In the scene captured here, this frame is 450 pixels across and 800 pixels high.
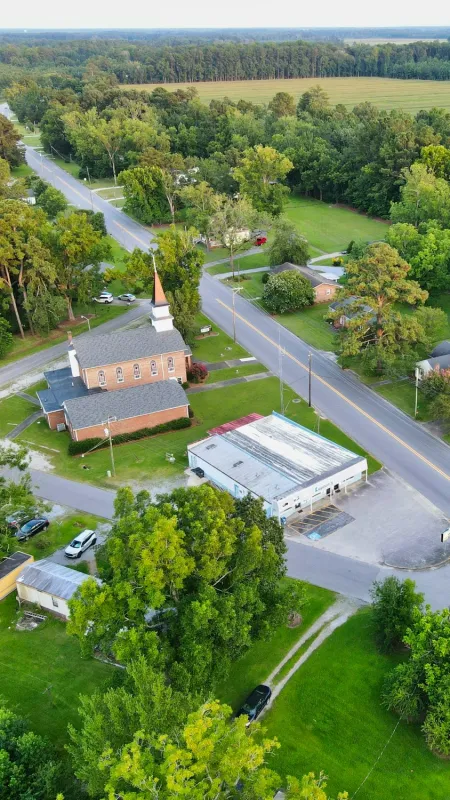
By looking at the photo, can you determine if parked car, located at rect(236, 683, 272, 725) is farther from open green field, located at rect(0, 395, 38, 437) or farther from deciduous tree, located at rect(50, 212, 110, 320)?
deciduous tree, located at rect(50, 212, 110, 320)

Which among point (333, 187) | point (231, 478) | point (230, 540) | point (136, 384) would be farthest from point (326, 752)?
point (333, 187)

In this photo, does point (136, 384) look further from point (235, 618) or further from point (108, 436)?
point (235, 618)

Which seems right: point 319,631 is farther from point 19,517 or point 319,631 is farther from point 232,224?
point 232,224

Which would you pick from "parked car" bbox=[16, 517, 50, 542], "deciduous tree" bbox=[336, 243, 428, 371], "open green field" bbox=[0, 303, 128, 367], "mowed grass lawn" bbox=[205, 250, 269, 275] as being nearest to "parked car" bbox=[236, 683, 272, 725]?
"parked car" bbox=[16, 517, 50, 542]

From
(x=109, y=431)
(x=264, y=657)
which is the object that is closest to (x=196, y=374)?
(x=109, y=431)

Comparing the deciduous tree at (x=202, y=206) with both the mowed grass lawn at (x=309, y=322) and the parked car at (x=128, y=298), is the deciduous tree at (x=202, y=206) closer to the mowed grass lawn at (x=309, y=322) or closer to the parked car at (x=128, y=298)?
the mowed grass lawn at (x=309, y=322)

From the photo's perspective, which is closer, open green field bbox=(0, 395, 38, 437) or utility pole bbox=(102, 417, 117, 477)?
utility pole bbox=(102, 417, 117, 477)

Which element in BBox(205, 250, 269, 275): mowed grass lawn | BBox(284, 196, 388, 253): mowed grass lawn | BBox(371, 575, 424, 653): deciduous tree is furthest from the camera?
BBox(284, 196, 388, 253): mowed grass lawn
